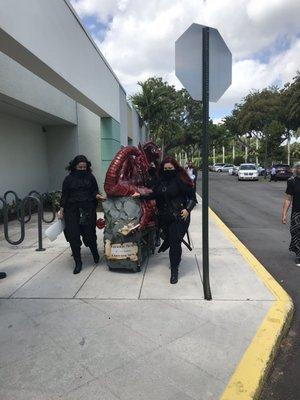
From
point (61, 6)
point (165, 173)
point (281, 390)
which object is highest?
point (61, 6)

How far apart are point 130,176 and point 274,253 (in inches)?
129

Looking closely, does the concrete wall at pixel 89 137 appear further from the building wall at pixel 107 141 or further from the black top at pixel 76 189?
the black top at pixel 76 189

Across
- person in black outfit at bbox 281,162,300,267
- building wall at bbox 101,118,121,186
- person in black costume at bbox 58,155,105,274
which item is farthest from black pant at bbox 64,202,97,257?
building wall at bbox 101,118,121,186

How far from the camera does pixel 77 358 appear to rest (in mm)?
3342

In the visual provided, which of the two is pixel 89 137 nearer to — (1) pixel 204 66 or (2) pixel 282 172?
(1) pixel 204 66

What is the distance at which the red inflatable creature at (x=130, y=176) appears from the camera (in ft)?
18.4

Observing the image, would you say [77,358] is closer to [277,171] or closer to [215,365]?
[215,365]

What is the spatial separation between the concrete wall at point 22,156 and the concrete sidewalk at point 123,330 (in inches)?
234

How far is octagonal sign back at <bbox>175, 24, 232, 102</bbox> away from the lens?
4.38 meters

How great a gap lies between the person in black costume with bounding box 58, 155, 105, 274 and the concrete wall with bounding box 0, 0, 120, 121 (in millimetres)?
1678

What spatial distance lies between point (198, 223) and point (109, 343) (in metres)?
6.95

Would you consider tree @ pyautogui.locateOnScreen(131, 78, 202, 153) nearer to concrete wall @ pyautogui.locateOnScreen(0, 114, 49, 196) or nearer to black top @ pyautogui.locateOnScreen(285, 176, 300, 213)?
concrete wall @ pyautogui.locateOnScreen(0, 114, 49, 196)

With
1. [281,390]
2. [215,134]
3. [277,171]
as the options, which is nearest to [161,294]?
[281,390]

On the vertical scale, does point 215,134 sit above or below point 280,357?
above
